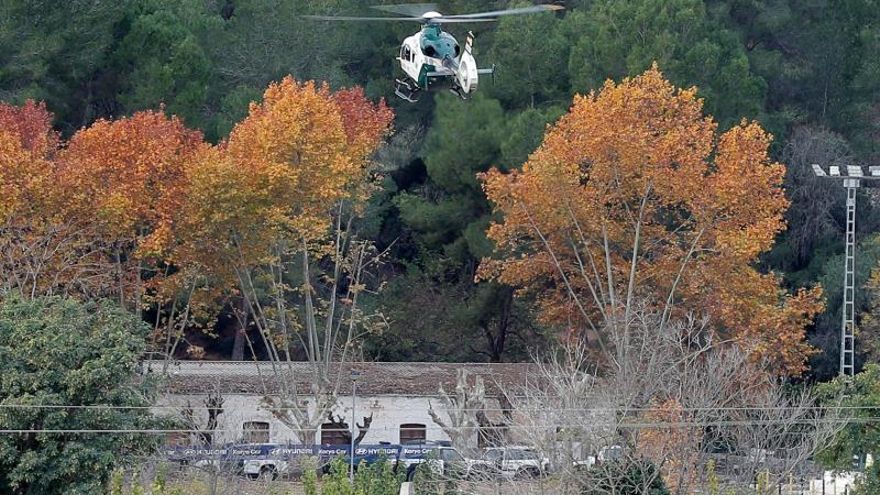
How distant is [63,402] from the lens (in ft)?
114

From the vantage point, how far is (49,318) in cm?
3572

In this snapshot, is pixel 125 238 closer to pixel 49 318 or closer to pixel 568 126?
pixel 49 318

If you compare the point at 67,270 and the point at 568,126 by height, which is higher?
the point at 568,126

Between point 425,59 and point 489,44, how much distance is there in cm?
1723

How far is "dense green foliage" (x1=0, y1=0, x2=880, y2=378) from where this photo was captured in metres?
49.5

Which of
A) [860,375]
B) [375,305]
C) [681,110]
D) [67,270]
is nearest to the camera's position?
[860,375]

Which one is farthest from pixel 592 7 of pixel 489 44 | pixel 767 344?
pixel 767 344

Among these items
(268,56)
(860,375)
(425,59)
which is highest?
(268,56)

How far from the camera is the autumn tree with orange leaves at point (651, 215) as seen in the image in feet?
144

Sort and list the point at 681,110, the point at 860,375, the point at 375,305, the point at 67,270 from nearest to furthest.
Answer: the point at 860,375 < the point at 67,270 < the point at 681,110 < the point at 375,305

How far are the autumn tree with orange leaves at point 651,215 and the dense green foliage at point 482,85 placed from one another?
3.77 m

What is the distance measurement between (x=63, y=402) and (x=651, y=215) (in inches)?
634

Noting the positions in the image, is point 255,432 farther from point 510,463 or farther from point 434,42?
point 434,42

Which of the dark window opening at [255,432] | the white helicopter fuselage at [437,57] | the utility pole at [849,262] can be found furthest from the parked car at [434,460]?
the utility pole at [849,262]
